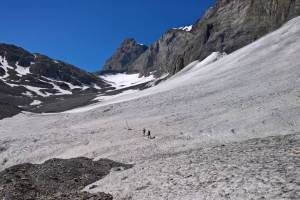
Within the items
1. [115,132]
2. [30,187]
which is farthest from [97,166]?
[115,132]

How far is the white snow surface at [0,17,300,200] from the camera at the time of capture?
18.8 metres

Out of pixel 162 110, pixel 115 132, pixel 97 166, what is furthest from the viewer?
pixel 162 110

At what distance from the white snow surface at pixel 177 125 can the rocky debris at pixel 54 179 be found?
128 cm

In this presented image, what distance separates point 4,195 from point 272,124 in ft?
59.5

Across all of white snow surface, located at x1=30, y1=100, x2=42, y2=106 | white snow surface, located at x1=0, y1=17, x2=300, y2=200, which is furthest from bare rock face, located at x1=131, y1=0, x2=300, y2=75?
white snow surface, located at x1=30, y1=100, x2=42, y2=106

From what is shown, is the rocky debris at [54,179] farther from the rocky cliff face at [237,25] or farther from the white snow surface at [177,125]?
the rocky cliff face at [237,25]

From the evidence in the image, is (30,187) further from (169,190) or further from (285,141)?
(285,141)

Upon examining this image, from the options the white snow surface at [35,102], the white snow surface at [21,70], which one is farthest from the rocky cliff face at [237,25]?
the white snow surface at [21,70]

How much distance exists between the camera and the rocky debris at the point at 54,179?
61.5 feet

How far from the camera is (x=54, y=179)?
2192 centimetres

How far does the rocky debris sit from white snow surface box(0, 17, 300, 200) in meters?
1.28

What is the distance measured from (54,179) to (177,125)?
615 inches

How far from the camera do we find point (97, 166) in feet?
80.7

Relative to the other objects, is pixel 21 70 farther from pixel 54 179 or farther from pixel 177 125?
pixel 54 179
